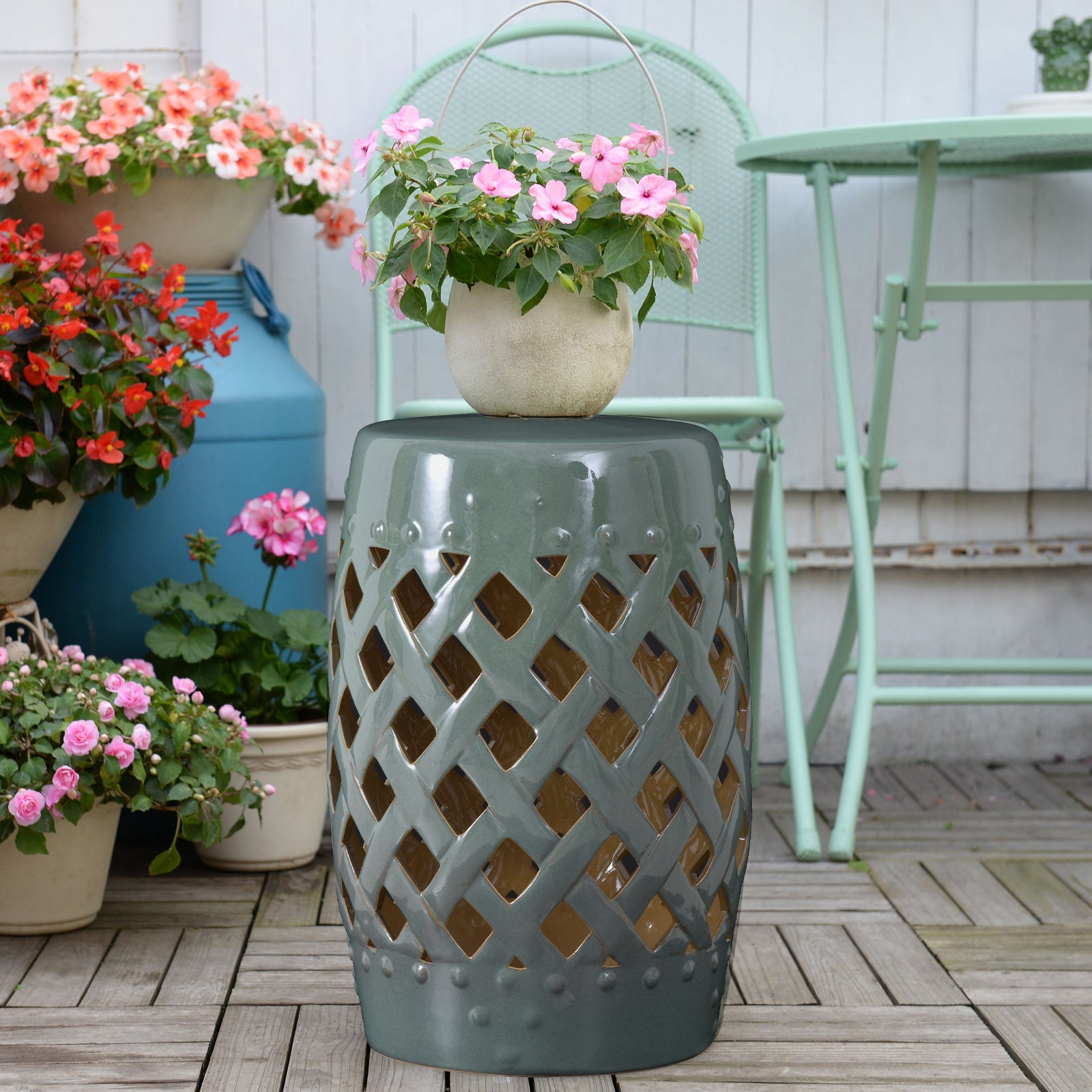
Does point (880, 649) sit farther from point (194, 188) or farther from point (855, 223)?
point (194, 188)

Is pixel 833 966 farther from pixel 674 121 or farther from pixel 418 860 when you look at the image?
pixel 674 121

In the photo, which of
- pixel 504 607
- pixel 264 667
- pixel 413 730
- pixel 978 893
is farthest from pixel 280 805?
pixel 978 893

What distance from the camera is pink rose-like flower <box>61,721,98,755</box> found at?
166 cm

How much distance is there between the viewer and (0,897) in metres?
1.76

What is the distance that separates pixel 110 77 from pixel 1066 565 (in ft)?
6.35

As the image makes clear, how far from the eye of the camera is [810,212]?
2559mm

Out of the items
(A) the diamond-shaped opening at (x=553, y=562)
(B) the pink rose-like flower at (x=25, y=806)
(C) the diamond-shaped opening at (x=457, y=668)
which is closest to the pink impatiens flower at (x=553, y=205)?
(A) the diamond-shaped opening at (x=553, y=562)

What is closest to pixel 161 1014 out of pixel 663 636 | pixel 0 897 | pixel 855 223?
pixel 0 897

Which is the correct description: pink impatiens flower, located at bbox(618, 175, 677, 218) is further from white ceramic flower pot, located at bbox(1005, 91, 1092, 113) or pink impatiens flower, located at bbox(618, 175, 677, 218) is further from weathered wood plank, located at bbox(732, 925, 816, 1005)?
white ceramic flower pot, located at bbox(1005, 91, 1092, 113)

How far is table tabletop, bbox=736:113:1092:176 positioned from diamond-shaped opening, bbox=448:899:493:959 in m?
1.15

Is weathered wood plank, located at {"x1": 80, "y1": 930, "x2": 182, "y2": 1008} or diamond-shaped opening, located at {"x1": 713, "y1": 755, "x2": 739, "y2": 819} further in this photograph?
weathered wood plank, located at {"x1": 80, "y1": 930, "x2": 182, "y2": 1008}

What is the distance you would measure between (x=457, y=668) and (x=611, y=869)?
10.0 inches

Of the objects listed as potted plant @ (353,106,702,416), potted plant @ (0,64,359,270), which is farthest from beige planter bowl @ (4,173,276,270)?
potted plant @ (353,106,702,416)

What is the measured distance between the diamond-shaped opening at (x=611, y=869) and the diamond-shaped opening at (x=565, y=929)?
4 cm
